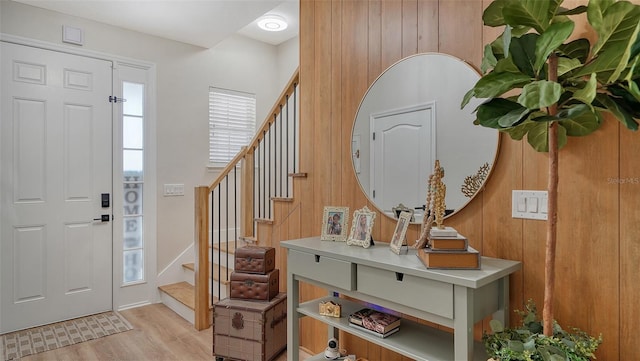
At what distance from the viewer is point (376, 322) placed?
171 centimetres

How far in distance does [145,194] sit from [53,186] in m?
0.77

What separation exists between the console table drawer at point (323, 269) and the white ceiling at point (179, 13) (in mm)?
2188

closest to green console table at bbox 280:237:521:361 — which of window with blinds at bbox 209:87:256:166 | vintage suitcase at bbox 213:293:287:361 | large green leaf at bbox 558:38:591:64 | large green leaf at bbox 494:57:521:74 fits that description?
vintage suitcase at bbox 213:293:287:361

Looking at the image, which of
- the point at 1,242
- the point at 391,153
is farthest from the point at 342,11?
the point at 1,242

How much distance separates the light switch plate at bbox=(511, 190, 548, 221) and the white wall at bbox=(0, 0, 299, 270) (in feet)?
11.1

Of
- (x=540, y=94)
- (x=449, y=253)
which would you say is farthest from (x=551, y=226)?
(x=540, y=94)

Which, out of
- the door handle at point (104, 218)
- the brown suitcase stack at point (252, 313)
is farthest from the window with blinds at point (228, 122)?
the brown suitcase stack at point (252, 313)

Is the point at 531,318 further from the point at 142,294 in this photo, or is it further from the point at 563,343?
the point at 142,294

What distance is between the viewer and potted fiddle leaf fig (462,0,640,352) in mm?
995

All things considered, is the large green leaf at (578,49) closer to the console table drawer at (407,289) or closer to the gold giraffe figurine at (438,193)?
the gold giraffe figurine at (438,193)

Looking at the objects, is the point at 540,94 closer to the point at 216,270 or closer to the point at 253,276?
the point at 253,276

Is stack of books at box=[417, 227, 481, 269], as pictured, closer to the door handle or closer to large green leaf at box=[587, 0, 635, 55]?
large green leaf at box=[587, 0, 635, 55]

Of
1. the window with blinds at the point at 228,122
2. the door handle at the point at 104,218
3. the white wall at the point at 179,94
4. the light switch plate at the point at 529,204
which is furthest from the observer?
the window with blinds at the point at 228,122

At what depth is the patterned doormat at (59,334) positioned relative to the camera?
2744mm
